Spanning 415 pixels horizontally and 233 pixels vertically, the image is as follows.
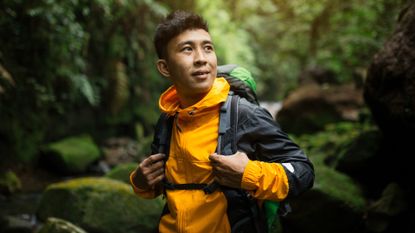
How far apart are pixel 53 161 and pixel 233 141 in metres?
7.47

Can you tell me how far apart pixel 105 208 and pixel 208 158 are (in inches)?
121

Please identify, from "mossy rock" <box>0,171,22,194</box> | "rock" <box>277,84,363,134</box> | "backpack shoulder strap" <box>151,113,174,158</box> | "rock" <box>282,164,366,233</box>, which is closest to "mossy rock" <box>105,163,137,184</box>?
"mossy rock" <box>0,171,22,194</box>

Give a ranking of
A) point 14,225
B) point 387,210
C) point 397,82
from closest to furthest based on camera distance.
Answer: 1. point 397,82
2. point 387,210
3. point 14,225

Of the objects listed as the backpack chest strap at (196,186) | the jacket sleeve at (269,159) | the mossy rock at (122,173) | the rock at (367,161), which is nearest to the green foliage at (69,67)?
the mossy rock at (122,173)

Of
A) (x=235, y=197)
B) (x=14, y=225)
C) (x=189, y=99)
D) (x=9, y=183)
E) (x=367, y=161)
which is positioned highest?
(x=189, y=99)

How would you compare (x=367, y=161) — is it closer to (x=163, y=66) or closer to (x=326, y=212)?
(x=326, y=212)

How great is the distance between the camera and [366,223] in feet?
14.5

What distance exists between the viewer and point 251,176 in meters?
1.77

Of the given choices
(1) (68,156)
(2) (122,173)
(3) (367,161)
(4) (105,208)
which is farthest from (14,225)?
(3) (367,161)

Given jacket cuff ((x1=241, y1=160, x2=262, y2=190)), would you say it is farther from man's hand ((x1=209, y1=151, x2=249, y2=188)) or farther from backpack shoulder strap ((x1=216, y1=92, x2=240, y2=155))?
backpack shoulder strap ((x1=216, y1=92, x2=240, y2=155))

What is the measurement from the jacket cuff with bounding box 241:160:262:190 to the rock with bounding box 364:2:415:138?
234cm

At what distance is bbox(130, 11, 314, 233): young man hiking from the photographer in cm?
181

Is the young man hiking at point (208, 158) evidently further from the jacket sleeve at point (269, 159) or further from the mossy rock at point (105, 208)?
the mossy rock at point (105, 208)

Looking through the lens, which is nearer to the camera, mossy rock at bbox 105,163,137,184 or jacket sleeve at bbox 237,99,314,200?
jacket sleeve at bbox 237,99,314,200
